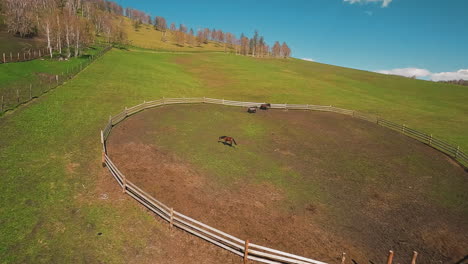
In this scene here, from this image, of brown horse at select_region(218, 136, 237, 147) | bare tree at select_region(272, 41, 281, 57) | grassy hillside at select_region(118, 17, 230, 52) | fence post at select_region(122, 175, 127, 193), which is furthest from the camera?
bare tree at select_region(272, 41, 281, 57)

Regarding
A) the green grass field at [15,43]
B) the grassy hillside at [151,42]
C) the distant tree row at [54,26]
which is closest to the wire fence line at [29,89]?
the green grass field at [15,43]

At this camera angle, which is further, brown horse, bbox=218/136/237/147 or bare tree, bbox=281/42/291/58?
bare tree, bbox=281/42/291/58

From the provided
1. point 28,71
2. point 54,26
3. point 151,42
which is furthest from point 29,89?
point 151,42

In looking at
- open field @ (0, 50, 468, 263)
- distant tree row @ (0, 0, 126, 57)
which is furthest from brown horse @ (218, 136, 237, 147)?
distant tree row @ (0, 0, 126, 57)

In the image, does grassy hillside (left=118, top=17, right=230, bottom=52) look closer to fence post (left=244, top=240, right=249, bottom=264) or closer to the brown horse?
the brown horse

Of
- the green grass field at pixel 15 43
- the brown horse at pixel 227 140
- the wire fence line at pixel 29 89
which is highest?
the green grass field at pixel 15 43

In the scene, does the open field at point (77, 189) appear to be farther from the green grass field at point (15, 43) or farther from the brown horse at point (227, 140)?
the green grass field at point (15, 43)
